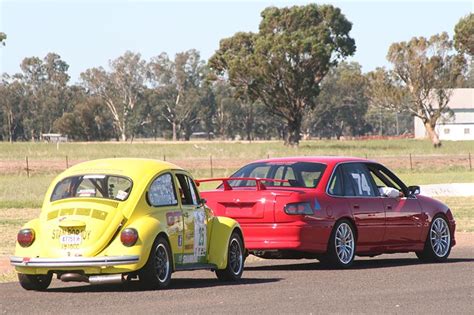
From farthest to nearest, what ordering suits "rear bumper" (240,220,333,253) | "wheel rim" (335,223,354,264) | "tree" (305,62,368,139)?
"tree" (305,62,368,139), "wheel rim" (335,223,354,264), "rear bumper" (240,220,333,253)

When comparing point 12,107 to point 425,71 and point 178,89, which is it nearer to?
point 178,89

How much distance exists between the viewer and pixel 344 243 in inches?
654

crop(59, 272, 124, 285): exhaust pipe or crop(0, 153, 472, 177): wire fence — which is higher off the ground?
crop(0, 153, 472, 177): wire fence

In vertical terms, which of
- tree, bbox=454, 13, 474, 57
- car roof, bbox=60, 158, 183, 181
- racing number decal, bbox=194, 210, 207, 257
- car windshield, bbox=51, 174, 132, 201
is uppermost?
tree, bbox=454, 13, 474, 57

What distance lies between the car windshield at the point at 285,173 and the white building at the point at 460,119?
13154 cm

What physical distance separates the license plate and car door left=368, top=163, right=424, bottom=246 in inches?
226

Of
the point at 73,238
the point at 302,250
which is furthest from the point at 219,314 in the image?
the point at 302,250

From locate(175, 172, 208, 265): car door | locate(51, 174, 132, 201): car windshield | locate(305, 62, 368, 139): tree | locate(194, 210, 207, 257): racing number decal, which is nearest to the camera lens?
locate(51, 174, 132, 201): car windshield

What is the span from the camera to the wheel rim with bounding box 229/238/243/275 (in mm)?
14828

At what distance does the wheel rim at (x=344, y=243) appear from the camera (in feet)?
54.1

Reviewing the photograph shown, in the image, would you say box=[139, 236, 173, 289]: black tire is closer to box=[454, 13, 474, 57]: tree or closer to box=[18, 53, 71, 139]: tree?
box=[454, 13, 474, 57]: tree

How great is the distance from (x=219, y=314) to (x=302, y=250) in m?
4.86

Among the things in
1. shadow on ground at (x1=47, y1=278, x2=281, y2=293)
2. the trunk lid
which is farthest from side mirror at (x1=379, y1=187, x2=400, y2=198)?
the trunk lid

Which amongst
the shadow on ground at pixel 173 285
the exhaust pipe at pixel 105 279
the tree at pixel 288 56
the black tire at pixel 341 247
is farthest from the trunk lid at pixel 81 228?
the tree at pixel 288 56
